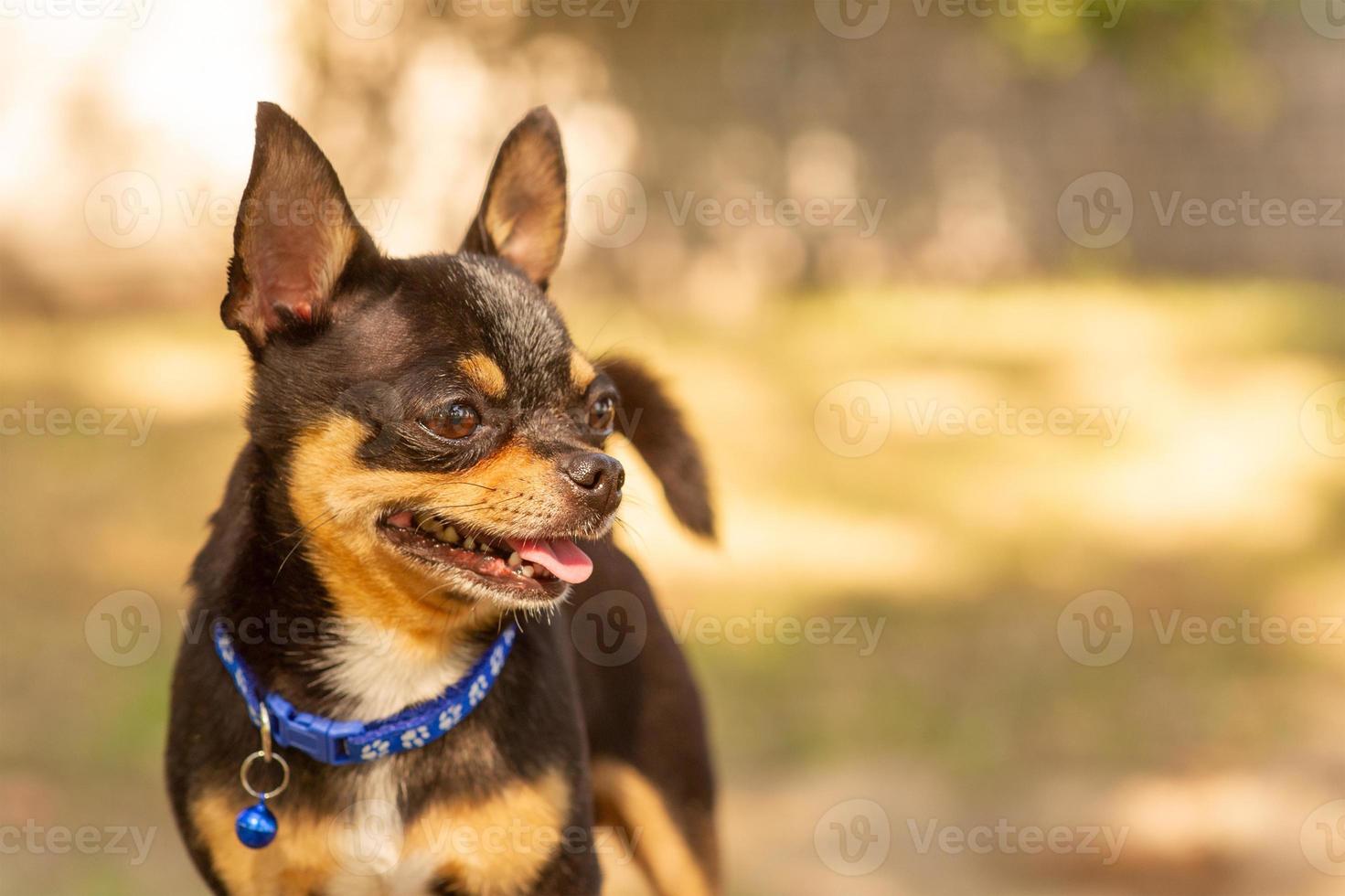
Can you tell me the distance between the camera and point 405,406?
279 cm

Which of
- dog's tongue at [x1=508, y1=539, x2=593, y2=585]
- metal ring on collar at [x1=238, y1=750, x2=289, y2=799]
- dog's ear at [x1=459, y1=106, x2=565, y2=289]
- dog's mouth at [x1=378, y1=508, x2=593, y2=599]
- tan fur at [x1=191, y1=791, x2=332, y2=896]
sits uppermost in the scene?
dog's ear at [x1=459, y1=106, x2=565, y2=289]

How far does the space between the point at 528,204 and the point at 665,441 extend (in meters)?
0.62

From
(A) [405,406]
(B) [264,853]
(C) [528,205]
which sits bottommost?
(B) [264,853]

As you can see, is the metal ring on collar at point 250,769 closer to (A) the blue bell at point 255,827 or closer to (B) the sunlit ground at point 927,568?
(A) the blue bell at point 255,827

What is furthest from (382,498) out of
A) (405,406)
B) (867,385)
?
(867,385)

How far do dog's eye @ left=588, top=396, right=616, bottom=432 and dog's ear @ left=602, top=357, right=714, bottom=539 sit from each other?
0.98 ft

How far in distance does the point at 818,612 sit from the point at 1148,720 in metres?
1.56

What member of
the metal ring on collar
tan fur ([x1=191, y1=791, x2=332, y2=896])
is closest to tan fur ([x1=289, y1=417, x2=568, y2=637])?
the metal ring on collar

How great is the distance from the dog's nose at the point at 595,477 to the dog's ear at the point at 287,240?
60cm

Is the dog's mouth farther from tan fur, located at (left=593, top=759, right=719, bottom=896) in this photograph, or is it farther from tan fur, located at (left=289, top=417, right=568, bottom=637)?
tan fur, located at (left=593, top=759, right=719, bottom=896)

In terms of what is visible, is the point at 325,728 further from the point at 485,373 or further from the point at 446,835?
the point at 485,373

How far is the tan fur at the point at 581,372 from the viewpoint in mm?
3025

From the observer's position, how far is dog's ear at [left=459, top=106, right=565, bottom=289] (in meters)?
3.34

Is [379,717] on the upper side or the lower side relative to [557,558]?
lower
